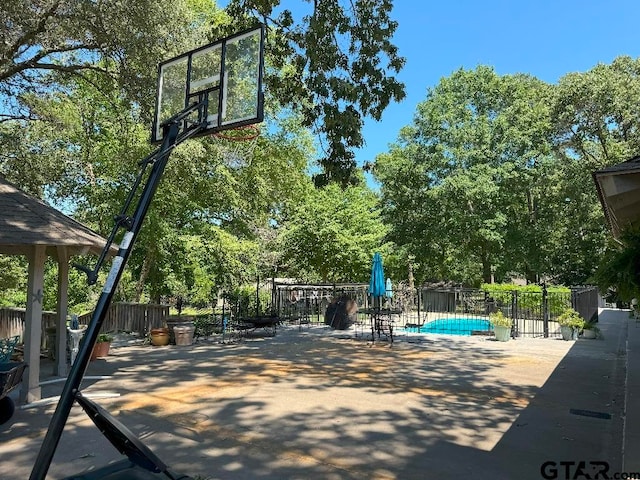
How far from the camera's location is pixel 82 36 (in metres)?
10.6

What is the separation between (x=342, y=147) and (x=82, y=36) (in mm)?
6408

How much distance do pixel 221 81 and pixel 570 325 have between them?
44.7ft

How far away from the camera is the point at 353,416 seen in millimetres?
6172

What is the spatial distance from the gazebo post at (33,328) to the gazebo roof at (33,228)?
0.24 metres

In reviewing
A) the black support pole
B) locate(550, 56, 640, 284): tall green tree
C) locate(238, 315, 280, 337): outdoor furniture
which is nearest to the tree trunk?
locate(238, 315, 280, 337): outdoor furniture

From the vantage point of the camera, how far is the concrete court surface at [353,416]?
4609 mm

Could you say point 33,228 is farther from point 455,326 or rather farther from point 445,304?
point 445,304

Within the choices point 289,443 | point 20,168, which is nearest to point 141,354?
point 20,168

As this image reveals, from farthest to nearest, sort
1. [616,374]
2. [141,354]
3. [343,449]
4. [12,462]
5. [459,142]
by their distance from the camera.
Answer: [459,142], [141,354], [616,374], [343,449], [12,462]

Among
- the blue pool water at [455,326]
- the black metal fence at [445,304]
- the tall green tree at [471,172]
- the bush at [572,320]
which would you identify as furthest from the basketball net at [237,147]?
the tall green tree at [471,172]

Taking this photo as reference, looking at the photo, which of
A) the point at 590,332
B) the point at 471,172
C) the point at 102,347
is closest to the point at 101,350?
the point at 102,347

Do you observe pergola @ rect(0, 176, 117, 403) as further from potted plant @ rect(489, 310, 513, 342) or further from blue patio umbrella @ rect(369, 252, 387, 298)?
potted plant @ rect(489, 310, 513, 342)

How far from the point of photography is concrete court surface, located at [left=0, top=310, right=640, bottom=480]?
15.1ft

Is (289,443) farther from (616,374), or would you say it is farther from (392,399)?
(616,374)
